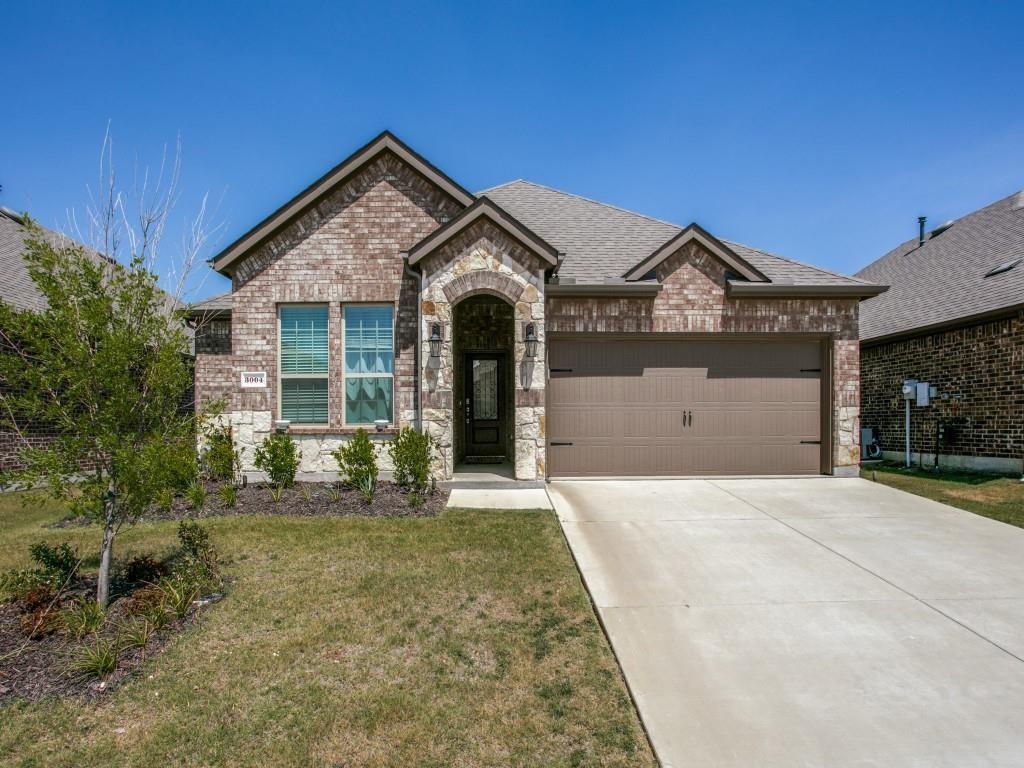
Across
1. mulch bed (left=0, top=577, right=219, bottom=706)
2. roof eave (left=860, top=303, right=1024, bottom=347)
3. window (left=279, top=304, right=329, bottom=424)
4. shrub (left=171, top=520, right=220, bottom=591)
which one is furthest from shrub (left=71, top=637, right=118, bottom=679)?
roof eave (left=860, top=303, right=1024, bottom=347)

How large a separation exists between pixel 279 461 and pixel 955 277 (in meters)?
15.5

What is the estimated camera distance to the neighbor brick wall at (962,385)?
10435mm

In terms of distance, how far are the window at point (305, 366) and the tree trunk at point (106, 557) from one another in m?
5.11

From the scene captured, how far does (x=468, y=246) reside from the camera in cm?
878

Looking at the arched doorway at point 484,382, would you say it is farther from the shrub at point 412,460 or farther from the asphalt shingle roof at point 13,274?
the asphalt shingle roof at point 13,274

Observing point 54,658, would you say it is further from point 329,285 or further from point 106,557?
point 329,285

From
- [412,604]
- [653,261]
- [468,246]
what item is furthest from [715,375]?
[412,604]

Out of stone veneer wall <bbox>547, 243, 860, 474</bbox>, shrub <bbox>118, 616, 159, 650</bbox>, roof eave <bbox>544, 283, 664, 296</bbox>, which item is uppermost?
roof eave <bbox>544, 283, 664, 296</bbox>

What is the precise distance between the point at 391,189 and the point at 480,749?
8.83 meters

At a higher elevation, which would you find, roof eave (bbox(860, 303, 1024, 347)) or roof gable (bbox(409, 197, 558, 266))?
roof gable (bbox(409, 197, 558, 266))

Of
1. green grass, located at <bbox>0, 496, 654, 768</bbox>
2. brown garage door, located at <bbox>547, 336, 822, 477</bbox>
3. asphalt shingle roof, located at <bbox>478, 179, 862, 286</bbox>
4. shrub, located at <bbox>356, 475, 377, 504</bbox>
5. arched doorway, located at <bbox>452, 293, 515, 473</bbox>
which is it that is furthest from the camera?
arched doorway, located at <bbox>452, 293, 515, 473</bbox>

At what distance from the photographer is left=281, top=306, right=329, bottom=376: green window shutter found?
9516 mm

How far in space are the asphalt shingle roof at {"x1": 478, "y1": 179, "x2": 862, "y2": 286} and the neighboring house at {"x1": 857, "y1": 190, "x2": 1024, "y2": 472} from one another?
3775 mm

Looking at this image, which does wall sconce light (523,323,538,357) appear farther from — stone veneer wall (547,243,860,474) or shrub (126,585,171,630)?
shrub (126,585,171,630)
